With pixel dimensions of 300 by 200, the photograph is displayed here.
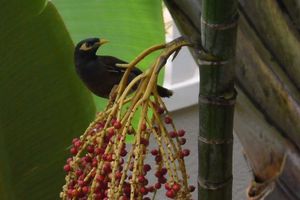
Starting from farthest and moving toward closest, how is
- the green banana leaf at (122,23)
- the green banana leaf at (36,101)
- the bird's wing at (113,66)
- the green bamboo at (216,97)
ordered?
the green banana leaf at (122,23) → the green banana leaf at (36,101) → the bird's wing at (113,66) → the green bamboo at (216,97)

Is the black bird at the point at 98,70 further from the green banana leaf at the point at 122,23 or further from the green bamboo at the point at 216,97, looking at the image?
the green banana leaf at the point at 122,23

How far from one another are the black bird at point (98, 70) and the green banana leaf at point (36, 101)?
0.48 ft

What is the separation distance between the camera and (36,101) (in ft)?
2.38

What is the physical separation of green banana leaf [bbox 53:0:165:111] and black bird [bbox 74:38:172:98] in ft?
1.00

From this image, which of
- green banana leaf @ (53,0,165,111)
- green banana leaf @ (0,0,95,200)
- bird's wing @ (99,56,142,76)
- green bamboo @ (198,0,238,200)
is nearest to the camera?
green bamboo @ (198,0,238,200)

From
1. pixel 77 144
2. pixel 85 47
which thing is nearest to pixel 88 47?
pixel 85 47

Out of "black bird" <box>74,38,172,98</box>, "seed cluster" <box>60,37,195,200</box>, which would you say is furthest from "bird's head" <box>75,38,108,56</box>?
"seed cluster" <box>60,37,195,200</box>

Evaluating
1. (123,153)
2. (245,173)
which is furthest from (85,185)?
(245,173)

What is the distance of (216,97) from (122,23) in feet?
1.50

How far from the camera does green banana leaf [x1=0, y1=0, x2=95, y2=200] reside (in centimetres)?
68

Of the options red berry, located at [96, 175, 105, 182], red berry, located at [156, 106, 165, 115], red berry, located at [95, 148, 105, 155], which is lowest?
red berry, located at [96, 175, 105, 182]

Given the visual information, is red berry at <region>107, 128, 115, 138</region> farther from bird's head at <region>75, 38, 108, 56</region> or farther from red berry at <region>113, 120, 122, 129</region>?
bird's head at <region>75, 38, 108, 56</region>

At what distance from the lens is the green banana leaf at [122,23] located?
2.81 feet

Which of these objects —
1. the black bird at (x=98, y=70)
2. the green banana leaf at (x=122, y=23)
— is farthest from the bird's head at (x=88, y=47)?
the green banana leaf at (x=122, y=23)
